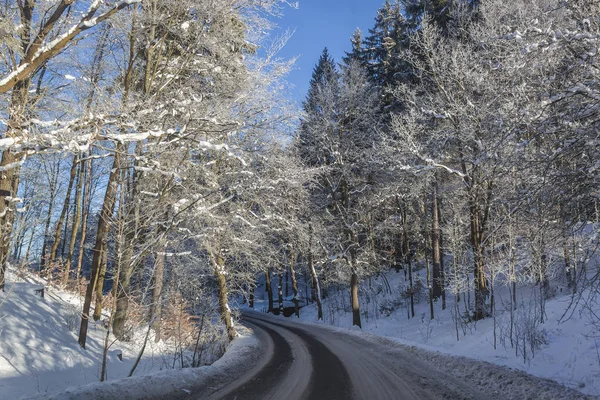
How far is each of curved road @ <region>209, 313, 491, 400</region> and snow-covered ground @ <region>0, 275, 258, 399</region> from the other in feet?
2.84

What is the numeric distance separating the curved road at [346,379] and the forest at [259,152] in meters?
2.13

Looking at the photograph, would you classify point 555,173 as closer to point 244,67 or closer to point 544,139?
point 544,139

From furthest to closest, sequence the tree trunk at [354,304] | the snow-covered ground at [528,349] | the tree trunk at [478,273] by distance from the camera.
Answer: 1. the tree trunk at [354,304]
2. the tree trunk at [478,273]
3. the snow-covered ground at [528,349]

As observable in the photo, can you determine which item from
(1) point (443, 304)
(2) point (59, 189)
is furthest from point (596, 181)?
(2) point (59, 189)

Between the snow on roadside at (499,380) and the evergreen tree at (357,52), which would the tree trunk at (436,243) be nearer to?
the snow on roadside at (499,380)

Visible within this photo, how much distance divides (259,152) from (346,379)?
9567 mm

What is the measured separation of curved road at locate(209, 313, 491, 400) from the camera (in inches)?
220

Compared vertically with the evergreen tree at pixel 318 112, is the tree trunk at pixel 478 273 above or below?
below

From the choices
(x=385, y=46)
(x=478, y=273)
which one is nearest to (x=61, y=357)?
(x=478, y=273)

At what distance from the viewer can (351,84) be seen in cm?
2248

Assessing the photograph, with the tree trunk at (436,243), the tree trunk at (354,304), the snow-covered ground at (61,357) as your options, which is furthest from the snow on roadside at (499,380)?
the tree trunk at (354,304)

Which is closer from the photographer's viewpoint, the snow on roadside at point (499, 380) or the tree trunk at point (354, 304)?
the snow on roadside at point (499, 380)

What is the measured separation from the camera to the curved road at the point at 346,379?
18.3ft

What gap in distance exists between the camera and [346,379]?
6781 mm
